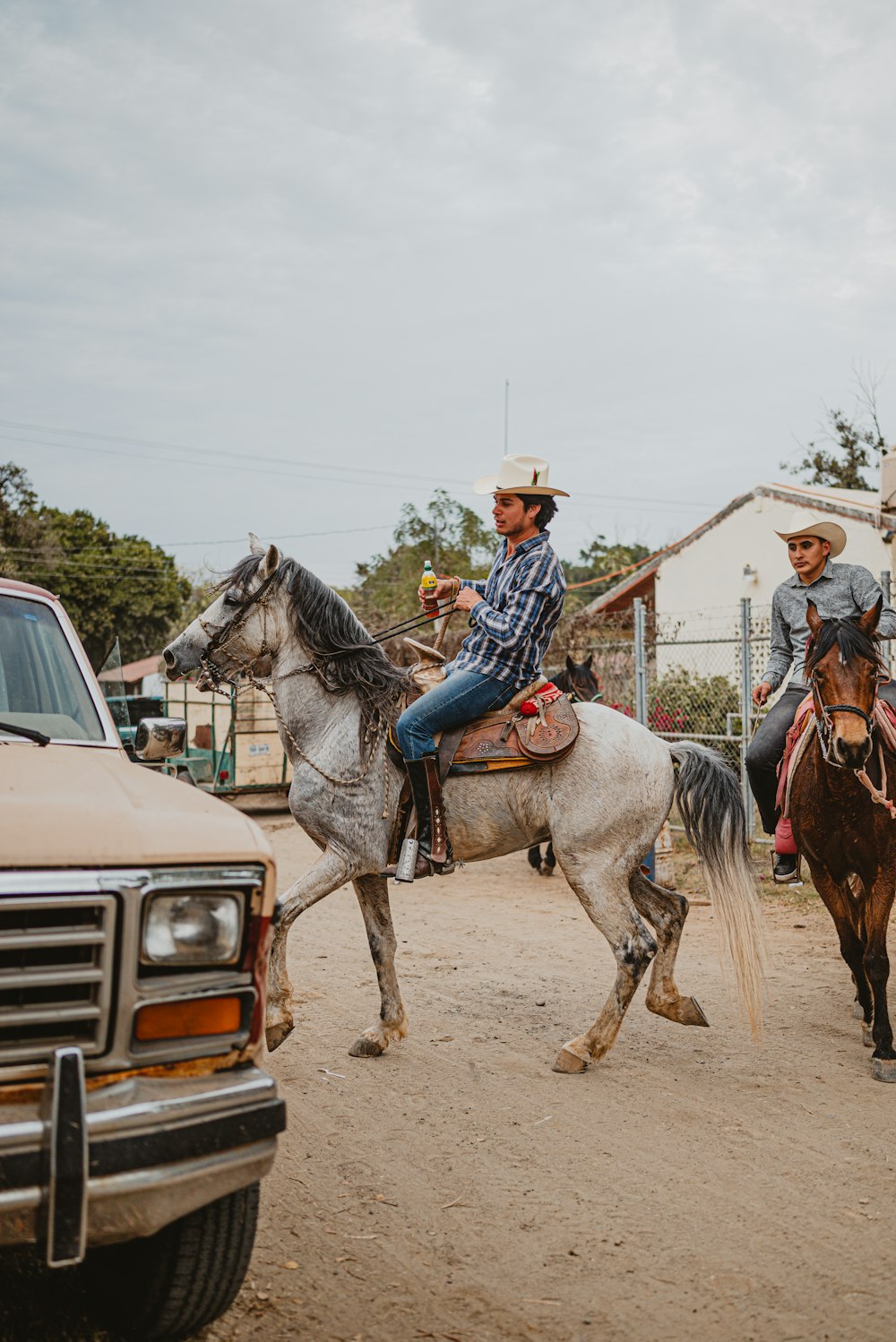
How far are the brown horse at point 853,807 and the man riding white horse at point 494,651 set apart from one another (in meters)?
1.36

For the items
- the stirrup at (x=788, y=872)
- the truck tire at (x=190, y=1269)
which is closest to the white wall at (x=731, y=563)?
the stirrup at (x=788, y=872)

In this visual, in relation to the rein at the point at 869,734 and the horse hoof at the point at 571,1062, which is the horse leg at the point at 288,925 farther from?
the rein at the point at 869,734

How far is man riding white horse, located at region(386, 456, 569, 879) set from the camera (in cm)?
532

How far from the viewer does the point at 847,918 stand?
581cm

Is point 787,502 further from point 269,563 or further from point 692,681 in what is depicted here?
point 269,563

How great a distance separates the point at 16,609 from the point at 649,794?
3039 millimetres

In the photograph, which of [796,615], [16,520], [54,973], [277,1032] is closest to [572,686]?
[796,615]

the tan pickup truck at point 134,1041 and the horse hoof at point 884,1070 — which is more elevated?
the tan pickup truck at point 134,1041

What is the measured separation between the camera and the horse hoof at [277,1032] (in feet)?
16.7

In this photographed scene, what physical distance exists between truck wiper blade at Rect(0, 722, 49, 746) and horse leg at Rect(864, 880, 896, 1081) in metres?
4.02

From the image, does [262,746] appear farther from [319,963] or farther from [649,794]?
[649,794]

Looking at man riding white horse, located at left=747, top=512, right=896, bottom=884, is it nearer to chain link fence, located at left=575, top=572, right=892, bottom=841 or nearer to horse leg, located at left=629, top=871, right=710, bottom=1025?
horse leg, located at left=629, top=871, right=710, bottom=1025

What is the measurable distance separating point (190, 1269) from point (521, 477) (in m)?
3.86

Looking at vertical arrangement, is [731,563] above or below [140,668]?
above
